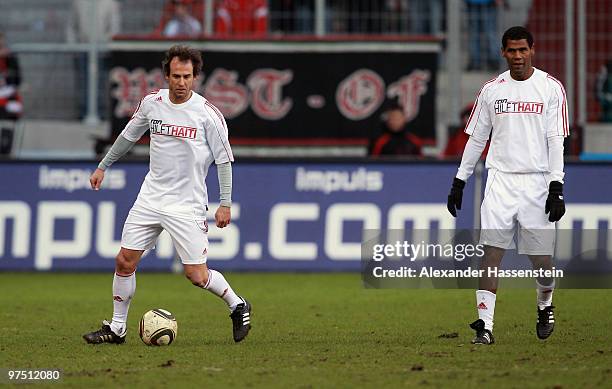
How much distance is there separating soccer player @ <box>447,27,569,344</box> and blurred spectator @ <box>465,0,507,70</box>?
843cm

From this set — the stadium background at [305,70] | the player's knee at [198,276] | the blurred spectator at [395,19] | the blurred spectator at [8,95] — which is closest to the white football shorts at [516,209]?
the player's knee at [198,276]

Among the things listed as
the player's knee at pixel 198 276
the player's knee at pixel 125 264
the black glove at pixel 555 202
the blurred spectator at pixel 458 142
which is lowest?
the player's knee at pixel 198 276

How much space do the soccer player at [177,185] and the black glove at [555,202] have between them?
228 cm

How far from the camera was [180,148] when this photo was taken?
933cm

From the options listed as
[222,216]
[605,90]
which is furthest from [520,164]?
[605,90]

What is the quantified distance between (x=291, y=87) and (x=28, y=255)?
4277mm

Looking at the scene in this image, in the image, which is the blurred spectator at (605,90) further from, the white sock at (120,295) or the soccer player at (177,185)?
the white sock at (120,295)

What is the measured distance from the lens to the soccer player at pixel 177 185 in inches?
367

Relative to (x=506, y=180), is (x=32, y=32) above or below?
above

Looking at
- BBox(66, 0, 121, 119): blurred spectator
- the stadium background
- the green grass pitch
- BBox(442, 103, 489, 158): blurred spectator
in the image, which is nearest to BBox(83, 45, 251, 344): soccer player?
the green grass pitch

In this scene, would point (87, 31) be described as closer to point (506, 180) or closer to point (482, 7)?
point (482, 7)

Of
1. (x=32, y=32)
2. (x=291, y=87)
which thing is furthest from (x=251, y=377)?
(x=32, y=32)

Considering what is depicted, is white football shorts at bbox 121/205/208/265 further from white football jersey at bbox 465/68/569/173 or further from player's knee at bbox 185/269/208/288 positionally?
white football jersey at bbox 465/68/569/173

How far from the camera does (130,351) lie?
9055mm
